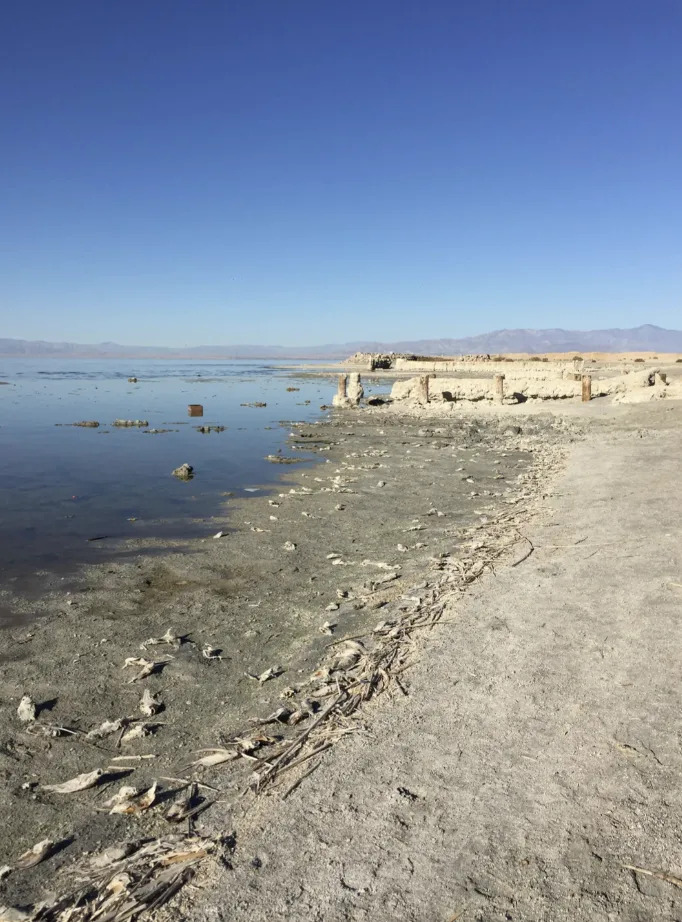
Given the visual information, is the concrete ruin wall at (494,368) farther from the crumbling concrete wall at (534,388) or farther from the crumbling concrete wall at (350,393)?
the crumbling concrete wall at (350,393)

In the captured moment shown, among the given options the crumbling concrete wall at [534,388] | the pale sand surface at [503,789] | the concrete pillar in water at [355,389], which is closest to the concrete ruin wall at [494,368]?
the crumbling concrete wall at [534,388]

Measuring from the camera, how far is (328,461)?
1748 cm

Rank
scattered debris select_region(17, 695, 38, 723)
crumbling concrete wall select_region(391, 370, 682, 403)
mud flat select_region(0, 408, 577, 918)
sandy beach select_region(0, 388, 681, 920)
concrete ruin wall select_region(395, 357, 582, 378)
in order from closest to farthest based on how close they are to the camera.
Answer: sandy beach select_region(0, 388, 681, 920) → mud flat select_region(0, 408, 577, 918) → scattered debris select_region(17, 695, 38, 723) → crumbling concrete wall select_region(391, 370, 682, 403) → concrete ruin wall select_region(395, 357, 582, 378)

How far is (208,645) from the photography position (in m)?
6.25

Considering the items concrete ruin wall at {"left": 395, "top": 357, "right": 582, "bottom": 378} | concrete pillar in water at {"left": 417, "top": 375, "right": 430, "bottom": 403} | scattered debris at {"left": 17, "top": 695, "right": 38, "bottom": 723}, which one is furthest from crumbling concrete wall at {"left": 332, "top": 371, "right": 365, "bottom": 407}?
scattered debris at {"left": 17, "top": 695, "right": 38, "bottom": 723}

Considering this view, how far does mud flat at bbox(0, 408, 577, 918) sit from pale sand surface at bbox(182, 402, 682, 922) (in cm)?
41

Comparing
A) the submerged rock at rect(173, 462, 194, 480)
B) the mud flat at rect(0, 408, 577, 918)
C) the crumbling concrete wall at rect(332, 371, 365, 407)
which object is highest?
the crumbling concrete wall at rect(332, 371, 365, 407)

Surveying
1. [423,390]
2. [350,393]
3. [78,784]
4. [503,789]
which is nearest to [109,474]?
[78,784]

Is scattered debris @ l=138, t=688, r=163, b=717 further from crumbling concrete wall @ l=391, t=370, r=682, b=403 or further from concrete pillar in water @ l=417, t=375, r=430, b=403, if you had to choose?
concrete pillar in water @ l=417, t=375, r=430, b=403

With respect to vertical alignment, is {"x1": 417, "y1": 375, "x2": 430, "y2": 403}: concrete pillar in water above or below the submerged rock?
above

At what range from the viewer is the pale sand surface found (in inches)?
113

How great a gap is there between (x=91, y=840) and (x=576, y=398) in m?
28.1

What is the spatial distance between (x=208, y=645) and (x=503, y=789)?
355cm

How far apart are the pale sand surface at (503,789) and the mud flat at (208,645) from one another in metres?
0.41
